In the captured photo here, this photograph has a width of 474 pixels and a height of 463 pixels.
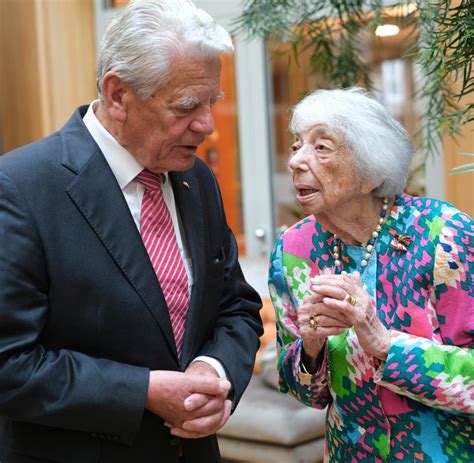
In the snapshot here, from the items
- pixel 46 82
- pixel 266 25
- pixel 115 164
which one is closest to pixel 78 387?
pixel 115 164

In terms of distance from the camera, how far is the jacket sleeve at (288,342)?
6.96ft

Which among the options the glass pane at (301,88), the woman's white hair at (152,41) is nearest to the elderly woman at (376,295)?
the woman's white hair at (152,41)

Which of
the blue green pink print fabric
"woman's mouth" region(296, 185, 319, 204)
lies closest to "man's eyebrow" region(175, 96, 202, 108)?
"woman's mouth" region(296, 185, 319, 204)

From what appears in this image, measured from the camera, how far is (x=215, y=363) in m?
2.10

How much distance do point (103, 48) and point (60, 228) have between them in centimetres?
44

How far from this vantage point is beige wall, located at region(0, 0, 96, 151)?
20.7 ft

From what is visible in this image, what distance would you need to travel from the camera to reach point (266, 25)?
274cm

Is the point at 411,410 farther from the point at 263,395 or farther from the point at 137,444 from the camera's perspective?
the point at 263,395

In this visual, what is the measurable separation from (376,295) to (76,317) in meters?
0.72

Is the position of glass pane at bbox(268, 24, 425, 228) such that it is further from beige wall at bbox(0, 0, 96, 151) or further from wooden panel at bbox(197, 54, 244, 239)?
beige wall at bbox(0, 0, 96, 151)

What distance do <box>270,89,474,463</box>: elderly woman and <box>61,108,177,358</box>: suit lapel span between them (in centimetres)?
36

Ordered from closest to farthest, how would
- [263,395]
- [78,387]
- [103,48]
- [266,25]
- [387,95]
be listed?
[78,387] → [103,48] → [266,25] → [263,395] → [387,95]

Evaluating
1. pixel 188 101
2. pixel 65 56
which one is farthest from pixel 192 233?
pixel 65 56

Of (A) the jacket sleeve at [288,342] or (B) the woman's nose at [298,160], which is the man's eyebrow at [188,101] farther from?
(A) the jacket sleeve at [288,342]
